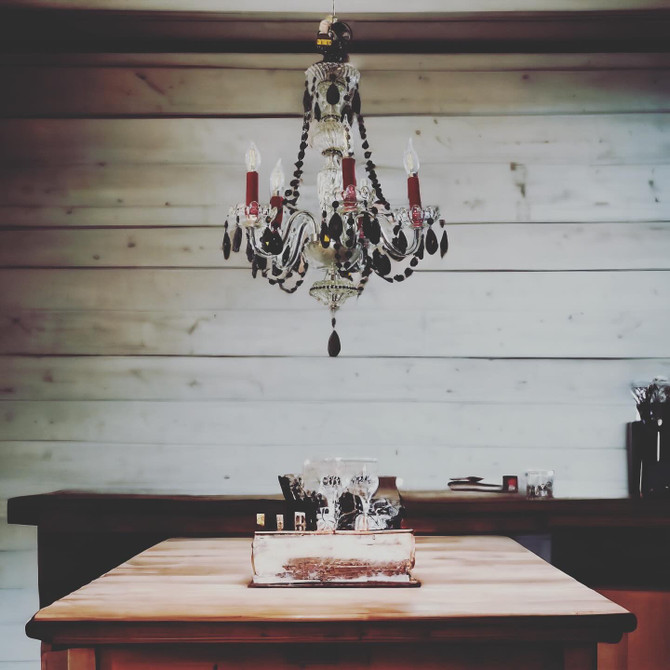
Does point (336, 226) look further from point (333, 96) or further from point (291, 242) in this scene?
point (333, 96)

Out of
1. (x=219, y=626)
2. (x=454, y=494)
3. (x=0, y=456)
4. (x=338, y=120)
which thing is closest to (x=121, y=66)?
(x=338, y=120)

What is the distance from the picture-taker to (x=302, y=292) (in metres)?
2.77

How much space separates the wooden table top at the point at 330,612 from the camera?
4.20ft

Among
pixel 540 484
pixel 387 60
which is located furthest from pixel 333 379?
pixel 387 60

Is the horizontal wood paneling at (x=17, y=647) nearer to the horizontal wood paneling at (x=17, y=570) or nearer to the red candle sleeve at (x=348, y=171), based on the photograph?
the horizontal wood paneling at (x=17, y=570)

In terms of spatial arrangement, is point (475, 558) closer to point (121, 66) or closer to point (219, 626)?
point (219, 626)

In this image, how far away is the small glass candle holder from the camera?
253cm

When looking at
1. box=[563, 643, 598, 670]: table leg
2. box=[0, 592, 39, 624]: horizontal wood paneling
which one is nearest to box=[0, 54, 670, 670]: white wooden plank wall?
box=[0, 592, 39, 624]: horizontal wood paneling

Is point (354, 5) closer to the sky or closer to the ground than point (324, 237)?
closer to the sky

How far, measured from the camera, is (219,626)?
1.28m

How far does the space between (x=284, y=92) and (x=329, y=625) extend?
224cm

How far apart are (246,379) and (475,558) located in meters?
1.25

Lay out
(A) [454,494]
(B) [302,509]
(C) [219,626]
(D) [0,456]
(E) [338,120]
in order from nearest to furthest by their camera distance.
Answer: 1. (C) [219,626]
2. (B) [302,509]
3. (E) [338,120]
4. (A) [454,494]
5. (D) [0,456]

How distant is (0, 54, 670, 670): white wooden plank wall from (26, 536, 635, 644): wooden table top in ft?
3.72
